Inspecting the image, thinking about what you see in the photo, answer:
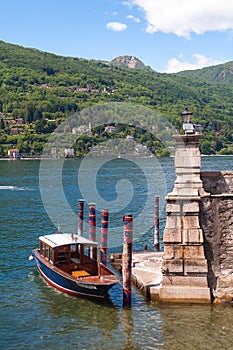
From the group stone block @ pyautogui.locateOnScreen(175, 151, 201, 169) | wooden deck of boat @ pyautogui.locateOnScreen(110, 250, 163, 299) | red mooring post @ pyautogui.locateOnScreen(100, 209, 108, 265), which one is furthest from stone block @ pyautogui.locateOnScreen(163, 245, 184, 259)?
red mooring post @ pyautogui.locateOnScreen(100, 209, 108, 265)

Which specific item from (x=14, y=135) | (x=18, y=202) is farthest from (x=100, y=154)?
(x=18, y=202)

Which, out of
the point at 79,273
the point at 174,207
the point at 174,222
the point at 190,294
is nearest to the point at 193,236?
the point at 174,222

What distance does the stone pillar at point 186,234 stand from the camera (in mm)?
18141

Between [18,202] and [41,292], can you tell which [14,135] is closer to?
[18,202]

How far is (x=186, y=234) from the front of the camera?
716 inches

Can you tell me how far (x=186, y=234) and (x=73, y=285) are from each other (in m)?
5.84

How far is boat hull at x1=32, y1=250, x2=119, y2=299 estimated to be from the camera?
66.2ft

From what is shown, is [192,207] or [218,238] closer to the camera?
[192,207]

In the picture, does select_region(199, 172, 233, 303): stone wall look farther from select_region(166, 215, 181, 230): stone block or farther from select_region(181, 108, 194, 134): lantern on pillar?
select_region(181, 108, 194, 134): lantern on pillar

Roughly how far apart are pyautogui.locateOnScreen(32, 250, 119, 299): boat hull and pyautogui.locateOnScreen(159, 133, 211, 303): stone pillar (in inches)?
120

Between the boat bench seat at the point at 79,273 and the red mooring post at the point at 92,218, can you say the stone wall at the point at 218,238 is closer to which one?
the boat bench seat at the point at 79,273

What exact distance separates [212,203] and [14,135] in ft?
572

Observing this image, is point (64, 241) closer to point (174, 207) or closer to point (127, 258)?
point (127, 258)

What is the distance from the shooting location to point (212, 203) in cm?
1844
